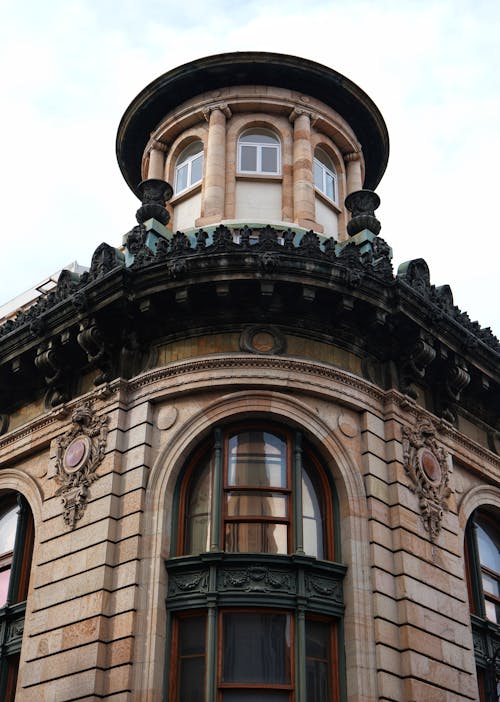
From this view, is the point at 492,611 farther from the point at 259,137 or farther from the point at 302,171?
the point at 259,137

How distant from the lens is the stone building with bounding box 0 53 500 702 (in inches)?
677

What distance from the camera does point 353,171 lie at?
28.0 meters

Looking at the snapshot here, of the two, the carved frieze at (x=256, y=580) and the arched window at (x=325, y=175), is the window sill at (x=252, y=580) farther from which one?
the arched window at (x=325, y=175)

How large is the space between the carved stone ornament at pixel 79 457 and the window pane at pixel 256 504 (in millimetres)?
2737

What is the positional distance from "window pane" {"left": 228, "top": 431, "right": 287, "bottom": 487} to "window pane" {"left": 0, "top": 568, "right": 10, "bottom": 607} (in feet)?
19.0

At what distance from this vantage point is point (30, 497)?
20.8m

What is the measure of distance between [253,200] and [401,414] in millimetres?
7787

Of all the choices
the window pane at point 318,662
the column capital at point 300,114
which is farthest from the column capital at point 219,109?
the window pane at point 318,662

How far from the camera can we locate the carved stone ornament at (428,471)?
19.4 metres

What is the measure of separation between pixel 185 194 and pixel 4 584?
10721 millimetres

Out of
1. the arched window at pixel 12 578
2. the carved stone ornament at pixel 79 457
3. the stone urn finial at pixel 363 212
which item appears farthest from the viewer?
the stone urn finial at pixel 363 212

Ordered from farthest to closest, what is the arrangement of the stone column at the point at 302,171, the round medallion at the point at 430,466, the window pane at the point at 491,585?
the stone column at the point at 302,171, the window pane at the point at 491,585, the round medallion at the point at 430,466

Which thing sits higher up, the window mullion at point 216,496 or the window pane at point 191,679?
the window mullion at point 216,496

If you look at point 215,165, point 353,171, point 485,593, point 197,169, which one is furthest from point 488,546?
point 197,169
